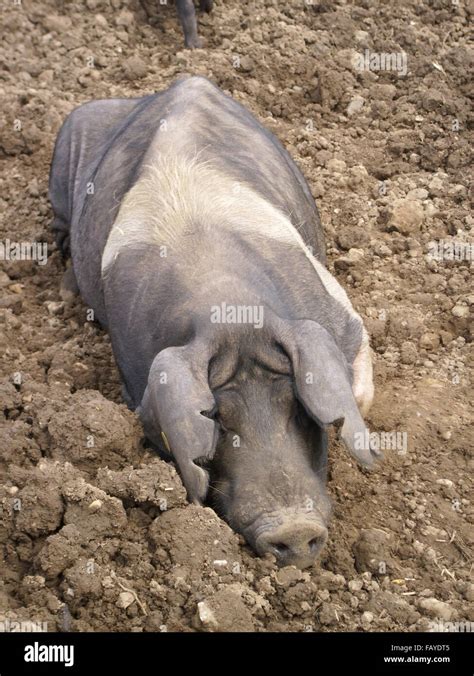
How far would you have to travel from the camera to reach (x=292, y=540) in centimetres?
420

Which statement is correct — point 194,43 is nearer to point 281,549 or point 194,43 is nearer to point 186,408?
point 186,408

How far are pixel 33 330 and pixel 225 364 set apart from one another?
6.86 feet

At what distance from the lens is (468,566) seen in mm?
4453

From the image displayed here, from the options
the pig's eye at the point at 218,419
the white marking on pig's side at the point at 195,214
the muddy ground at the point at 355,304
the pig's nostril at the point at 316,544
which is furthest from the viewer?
the white marking on pig's side at the point at 195,214

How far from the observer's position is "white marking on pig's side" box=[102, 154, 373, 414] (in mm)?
5203

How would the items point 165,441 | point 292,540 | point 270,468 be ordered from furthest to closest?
point 165,441 < point 270,468 < point 292,540

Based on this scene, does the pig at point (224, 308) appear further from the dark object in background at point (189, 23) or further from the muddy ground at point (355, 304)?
the dark object in background at point (189, 23)

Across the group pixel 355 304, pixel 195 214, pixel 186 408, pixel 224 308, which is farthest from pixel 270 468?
pixel 355 304

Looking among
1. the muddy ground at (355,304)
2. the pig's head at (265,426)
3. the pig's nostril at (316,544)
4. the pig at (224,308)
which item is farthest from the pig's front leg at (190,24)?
the pig's nostril at (316,544)

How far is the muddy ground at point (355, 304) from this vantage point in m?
4.07

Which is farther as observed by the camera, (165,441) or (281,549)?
(165,441)

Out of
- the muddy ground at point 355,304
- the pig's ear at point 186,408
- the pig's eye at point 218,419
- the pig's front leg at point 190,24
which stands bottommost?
the muddy ground at point 355,304

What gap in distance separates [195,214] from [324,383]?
→ 129cm

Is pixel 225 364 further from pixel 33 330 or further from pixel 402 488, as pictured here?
pixel 33 330
